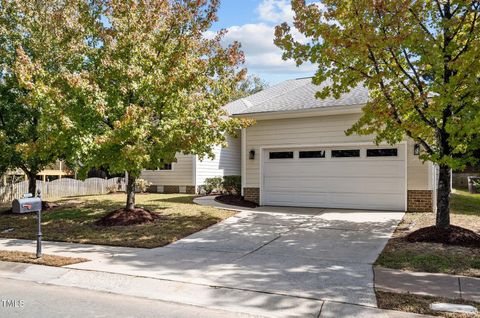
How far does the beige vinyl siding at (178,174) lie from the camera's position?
20.6 meters

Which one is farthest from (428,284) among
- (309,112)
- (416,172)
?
(309,112)

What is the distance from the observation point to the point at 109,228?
1071 cm

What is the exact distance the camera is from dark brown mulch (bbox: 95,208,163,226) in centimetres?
1114

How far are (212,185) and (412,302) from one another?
16.2 metres

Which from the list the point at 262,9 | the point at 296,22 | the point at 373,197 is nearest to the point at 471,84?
the point at 296,22

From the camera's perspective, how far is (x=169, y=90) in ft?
34.9

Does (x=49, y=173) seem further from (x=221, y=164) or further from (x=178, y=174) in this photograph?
(x=221, y=164)

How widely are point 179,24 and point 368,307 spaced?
9.41 m

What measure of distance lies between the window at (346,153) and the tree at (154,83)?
410cm

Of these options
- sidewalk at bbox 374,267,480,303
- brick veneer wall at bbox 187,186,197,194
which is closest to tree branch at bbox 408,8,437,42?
sidewalk at bbox 374,267,480,303

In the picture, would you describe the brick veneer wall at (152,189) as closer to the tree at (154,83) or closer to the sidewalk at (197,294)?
the tree at (154,83)

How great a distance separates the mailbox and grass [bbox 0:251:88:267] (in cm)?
94

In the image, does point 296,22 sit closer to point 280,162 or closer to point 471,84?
point 471,84

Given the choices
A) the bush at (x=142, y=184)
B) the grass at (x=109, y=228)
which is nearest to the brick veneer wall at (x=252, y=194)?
the grass at (x=109, y=228)
